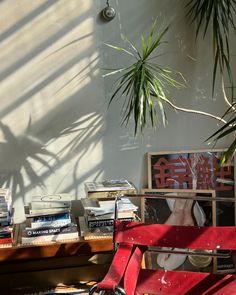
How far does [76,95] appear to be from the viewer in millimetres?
2615

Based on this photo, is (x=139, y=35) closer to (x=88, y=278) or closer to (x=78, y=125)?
(x=78, y=125)

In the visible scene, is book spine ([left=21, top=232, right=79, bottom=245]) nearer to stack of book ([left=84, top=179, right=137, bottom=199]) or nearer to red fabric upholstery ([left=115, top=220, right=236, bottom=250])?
stack of book ([left=84, top=179, right=137, bottom=199])

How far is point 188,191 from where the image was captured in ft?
8.93

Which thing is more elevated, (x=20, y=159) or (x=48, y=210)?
(x=20, y=159)

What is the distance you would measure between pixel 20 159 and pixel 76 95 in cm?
55

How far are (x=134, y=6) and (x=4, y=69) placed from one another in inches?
36.2

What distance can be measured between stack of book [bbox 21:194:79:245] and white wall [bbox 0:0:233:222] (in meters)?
0.35

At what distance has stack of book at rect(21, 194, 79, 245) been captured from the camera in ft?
7.54

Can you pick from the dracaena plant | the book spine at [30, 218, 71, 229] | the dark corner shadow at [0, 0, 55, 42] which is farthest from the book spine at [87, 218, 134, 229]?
the dark corner shadow at [0, 0, 55, 42]

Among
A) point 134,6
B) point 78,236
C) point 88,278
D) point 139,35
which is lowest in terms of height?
point 88,278

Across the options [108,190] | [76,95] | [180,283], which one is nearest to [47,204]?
[108,190]

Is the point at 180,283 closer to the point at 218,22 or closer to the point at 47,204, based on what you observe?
the point at 47,204

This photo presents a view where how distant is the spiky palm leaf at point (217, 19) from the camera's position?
7.89ft

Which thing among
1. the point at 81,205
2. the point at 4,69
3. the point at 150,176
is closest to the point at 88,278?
the point at 81,205
